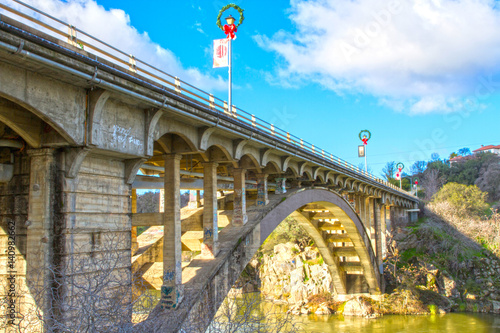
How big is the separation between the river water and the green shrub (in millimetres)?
20624

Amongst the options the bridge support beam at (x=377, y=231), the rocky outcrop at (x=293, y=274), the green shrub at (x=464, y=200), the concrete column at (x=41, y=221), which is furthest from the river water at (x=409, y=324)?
the concrete column at (x=41, y=221)

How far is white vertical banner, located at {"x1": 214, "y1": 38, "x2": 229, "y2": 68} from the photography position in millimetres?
16688

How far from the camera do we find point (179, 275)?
11.8 m

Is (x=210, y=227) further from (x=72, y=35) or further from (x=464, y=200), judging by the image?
(x=464, y=200)

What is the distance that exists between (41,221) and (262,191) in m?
11.0

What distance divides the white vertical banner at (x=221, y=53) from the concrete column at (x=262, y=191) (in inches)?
200

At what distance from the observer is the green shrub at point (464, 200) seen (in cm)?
5356

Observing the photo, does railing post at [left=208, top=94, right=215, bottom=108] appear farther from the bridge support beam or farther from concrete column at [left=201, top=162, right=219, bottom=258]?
the bridge support beam

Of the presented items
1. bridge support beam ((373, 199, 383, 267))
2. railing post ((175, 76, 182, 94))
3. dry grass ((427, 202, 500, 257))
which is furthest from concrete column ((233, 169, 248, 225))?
dry grass ((427, 202, 500, 257))

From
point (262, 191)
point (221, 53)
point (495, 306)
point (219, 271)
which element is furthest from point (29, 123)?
point (495, 306)

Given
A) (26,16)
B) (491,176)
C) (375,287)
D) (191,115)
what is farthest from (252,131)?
(491,176)

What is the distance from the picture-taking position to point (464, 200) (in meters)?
54.0

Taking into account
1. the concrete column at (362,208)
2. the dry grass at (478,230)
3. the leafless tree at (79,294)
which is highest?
the concrete column at (362,208)

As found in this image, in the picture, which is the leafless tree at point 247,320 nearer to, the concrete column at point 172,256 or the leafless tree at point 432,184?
the concrete column at point 172,256
